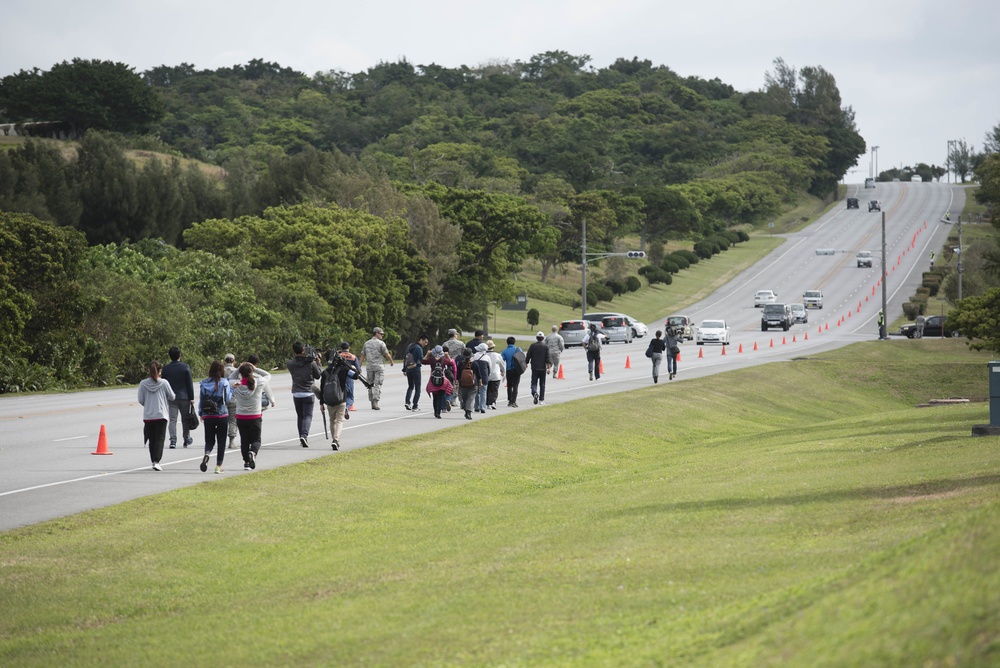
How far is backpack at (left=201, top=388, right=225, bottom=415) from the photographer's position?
1841 cm

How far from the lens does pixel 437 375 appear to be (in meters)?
27.6

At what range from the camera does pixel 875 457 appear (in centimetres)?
1958

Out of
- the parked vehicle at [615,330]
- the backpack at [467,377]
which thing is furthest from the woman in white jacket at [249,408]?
the parked vehicle at [615,330]

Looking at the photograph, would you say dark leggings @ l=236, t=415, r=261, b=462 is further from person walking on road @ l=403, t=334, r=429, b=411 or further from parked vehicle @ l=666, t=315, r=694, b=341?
parked vehicle @ l=666, t=315, r=694, b=341

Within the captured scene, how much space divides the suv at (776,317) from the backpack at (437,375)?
190ft

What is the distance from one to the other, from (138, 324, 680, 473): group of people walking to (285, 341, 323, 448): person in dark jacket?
2 centimetres

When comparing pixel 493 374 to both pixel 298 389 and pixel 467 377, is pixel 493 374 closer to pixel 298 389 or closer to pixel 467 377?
pixel 467 377

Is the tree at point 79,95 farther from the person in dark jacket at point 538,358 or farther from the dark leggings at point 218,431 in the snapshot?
the dark leggings at point 218,431

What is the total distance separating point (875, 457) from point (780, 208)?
Answer: 5944 inches

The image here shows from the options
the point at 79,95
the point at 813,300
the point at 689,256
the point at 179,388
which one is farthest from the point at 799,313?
the point at 179,388

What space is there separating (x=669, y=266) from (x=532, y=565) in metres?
110

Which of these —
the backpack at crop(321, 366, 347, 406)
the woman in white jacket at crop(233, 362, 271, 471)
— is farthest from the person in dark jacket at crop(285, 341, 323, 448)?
the woman in white jacket at crop(233, 362, 271, 471)

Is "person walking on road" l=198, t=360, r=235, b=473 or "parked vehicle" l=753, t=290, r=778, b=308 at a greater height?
"person walking on road" l=198, t=360, r=235, b=473

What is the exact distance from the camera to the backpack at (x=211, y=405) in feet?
60.4
